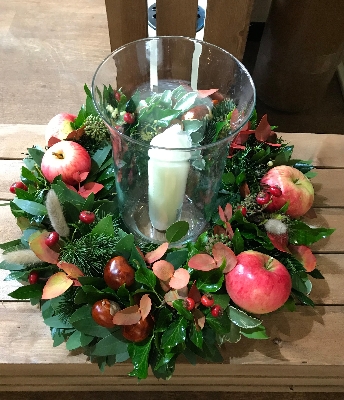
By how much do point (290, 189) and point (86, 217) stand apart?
316mm

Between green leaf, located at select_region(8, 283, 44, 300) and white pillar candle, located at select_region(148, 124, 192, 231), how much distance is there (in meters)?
0.21

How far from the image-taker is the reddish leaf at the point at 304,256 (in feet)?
2.08

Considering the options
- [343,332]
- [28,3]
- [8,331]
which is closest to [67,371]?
[8,331]

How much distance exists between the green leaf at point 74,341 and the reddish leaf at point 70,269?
0.09m

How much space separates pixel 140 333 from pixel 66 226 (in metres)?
0.18

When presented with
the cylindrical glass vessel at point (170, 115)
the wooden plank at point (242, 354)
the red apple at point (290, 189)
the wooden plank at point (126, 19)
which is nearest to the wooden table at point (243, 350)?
the wooden plank at point (242, 354)

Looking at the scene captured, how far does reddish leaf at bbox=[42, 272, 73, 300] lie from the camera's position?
1.83 feet

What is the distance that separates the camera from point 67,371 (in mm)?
648

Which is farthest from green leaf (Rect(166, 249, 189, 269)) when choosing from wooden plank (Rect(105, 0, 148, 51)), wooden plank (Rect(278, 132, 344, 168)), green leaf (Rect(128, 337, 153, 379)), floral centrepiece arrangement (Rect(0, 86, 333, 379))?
wooden plank (Rect(105, 0, 148, 51))

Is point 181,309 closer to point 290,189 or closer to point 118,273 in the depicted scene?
point 118,273

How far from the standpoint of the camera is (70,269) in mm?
559

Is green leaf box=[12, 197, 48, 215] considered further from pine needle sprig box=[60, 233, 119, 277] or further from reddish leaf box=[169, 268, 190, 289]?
reddish leaf box=[169, 268, 190, 289]

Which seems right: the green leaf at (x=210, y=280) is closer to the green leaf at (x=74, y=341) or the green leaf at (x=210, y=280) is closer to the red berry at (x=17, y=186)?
the green leaf at (x=74, y=341)

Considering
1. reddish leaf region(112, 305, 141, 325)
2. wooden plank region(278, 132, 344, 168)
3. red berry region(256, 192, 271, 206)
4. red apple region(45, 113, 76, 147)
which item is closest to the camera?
reddish leaf region(112, 305, 141, 325)
